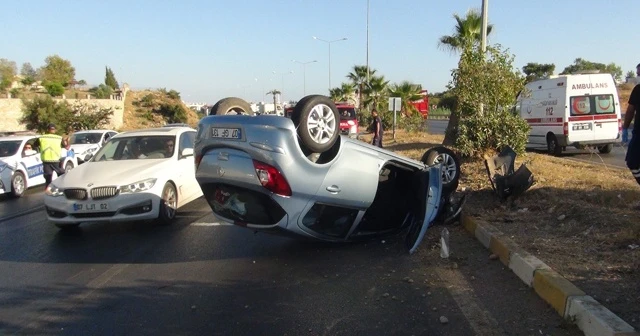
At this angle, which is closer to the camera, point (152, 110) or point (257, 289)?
point (257, 289)

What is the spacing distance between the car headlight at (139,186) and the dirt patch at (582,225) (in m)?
4.79

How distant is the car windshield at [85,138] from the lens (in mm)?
19619

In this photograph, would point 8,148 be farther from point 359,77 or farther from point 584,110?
point 359,77

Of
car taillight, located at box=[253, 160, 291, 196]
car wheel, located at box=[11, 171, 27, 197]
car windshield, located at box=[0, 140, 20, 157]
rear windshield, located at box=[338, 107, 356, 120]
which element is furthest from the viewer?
rear windshield, located at box=[338, 107, 356, 120]

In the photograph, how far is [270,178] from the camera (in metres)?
5.05

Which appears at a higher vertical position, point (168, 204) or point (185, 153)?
point (185, 153)

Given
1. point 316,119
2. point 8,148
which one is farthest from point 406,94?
point 316,119

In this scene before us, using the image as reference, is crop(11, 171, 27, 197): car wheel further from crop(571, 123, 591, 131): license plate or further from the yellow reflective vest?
crop(571, 123, 591, 131): license plate

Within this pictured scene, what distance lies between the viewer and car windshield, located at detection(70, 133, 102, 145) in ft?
64.4

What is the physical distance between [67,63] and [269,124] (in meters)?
112

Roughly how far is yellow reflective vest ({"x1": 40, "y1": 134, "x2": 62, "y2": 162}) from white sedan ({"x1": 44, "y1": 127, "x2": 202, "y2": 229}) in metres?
4.26

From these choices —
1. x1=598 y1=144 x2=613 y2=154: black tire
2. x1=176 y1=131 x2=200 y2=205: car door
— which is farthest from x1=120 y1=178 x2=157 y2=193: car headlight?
x1=598 y1=144 x2=613 y2=154: black tire

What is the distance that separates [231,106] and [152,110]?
67.5 metres

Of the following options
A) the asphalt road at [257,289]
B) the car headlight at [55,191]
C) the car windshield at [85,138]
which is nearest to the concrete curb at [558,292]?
the asphalt road at [257,289]
